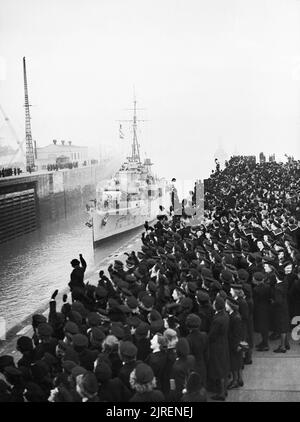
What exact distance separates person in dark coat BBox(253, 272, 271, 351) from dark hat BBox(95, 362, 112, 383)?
8.11ft

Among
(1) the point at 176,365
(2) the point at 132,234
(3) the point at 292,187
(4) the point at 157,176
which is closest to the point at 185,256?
(1) the point at 176,365

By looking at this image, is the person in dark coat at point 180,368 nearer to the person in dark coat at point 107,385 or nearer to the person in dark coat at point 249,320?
the person in dark coat at point 107,385

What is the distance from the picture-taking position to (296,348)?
19.6ft

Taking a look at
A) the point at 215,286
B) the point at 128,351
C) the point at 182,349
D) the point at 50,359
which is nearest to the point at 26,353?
the point at 50,359

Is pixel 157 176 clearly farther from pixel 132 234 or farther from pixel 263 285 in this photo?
pixel 263 285

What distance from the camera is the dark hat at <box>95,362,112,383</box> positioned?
3.67 m

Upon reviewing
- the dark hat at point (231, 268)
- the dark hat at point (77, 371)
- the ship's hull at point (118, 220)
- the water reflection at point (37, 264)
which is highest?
the dark hat at point (231, 268)

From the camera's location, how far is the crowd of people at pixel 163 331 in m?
3.77

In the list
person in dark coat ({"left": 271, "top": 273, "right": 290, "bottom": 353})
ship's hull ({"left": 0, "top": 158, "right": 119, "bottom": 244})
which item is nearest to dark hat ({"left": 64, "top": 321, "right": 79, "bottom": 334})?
person in dark coat ({"left": 271, "top": 273, "right": 290, "bottom": 353})

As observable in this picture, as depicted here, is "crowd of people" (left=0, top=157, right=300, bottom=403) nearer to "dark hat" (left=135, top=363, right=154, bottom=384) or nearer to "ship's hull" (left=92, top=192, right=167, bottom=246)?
"dark hat" (left=135, top=363, right=154, bottom=384)

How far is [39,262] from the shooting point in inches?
697

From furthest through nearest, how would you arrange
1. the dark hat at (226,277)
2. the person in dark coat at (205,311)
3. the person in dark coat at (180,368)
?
the dark hat at (226,277)
the person in dark coat at (205,311)
the person in dark coat at (180,368)

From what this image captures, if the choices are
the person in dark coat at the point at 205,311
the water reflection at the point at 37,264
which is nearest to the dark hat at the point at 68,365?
Result: the person in dark coat at the point at 205,311
